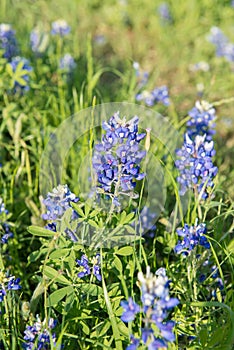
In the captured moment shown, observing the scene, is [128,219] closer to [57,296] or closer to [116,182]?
[116,182]

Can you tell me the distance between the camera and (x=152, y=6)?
15.2ft

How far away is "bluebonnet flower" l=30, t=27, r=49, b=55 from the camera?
3480 mm

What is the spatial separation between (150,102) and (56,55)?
87 centimetres

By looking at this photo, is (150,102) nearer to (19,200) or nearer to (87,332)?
(19,200)

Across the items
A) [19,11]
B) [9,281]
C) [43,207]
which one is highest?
[19,11]

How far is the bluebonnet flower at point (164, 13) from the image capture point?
14.6 feet

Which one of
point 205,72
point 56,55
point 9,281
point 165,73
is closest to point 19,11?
point 56,55

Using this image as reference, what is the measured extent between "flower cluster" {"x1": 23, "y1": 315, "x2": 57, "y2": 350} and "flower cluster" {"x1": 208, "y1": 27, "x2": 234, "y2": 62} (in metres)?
3.00

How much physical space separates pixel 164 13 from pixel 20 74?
2.09 metres

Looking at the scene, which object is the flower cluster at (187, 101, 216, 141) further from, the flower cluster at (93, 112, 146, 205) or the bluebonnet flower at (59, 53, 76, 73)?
the bluebonnet flower at (59, 53, 76, 73)

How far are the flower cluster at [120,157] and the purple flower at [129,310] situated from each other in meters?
0.50

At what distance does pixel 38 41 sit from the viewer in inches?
138

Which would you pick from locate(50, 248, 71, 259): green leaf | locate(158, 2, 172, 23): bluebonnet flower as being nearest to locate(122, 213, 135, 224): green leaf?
locate(50, 248, 71, 259): green leaf

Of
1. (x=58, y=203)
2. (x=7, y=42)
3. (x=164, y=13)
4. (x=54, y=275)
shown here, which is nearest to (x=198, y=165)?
(x=58, y=203)
